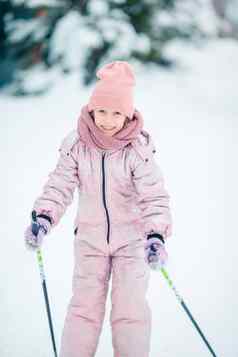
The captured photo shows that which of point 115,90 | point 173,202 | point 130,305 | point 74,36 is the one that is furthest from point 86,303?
point 74,36

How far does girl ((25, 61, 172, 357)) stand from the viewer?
199 cm

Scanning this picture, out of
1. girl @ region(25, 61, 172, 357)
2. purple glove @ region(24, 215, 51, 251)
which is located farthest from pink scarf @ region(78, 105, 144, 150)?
purple glove @ region(24, 215, 51, 251)

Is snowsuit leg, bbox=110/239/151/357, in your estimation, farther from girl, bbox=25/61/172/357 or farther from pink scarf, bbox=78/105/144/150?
pink scarf, bbox=78/105/144/150

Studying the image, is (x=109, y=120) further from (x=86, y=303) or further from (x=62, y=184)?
(x=86, y=303)

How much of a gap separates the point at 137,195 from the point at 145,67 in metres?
3.82

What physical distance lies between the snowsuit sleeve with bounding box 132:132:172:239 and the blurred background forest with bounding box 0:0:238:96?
11.1ft

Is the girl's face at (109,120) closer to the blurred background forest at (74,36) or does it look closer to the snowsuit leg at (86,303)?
the snowsuit leg at (86,303)

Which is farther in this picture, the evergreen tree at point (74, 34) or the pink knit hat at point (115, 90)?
the evergreen tree at point (74, 34)

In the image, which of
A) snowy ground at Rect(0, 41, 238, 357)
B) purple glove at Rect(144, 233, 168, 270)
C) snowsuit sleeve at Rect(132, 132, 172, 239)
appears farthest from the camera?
snowy ground at Rect(0, 41, 238, 357)

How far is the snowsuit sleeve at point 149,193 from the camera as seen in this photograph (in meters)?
1.96

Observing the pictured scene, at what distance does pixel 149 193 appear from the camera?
78.6 inches

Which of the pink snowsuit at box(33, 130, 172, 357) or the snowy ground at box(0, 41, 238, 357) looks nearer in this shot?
the pink snowsuit at box(33, 130, 172, 357)

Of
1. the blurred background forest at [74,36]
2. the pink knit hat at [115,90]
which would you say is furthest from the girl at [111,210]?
the blurred background forest at [74,36]

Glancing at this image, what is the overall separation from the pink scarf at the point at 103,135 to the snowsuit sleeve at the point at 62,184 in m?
0.08
